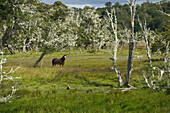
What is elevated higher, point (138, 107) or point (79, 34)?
point (79, 34)

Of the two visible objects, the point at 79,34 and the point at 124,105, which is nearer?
the point at 124,105

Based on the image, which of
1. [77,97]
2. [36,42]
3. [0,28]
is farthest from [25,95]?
[36,42]

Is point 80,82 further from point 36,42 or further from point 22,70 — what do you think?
point 36,42

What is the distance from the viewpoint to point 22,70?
24.9 metres

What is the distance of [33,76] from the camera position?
906 inches

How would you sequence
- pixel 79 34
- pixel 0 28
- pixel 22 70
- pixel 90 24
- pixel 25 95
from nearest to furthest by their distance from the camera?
pixel 25 95, pixel 0 28, pixel 22 70, pixel 79 34, pixel 90 24

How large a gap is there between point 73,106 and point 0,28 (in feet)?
34.0

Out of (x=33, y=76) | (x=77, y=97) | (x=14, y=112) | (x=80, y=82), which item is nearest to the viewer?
(x=14, y=112)

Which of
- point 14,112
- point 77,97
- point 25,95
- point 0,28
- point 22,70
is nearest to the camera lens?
point 14,112

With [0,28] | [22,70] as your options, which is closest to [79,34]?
[22,70]

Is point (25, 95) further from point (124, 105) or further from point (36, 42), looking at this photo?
point (36, 42)

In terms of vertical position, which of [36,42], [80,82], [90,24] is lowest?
[80,82]

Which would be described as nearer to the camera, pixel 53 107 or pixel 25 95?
pixel 53 107

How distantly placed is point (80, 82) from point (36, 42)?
13.5 meters
